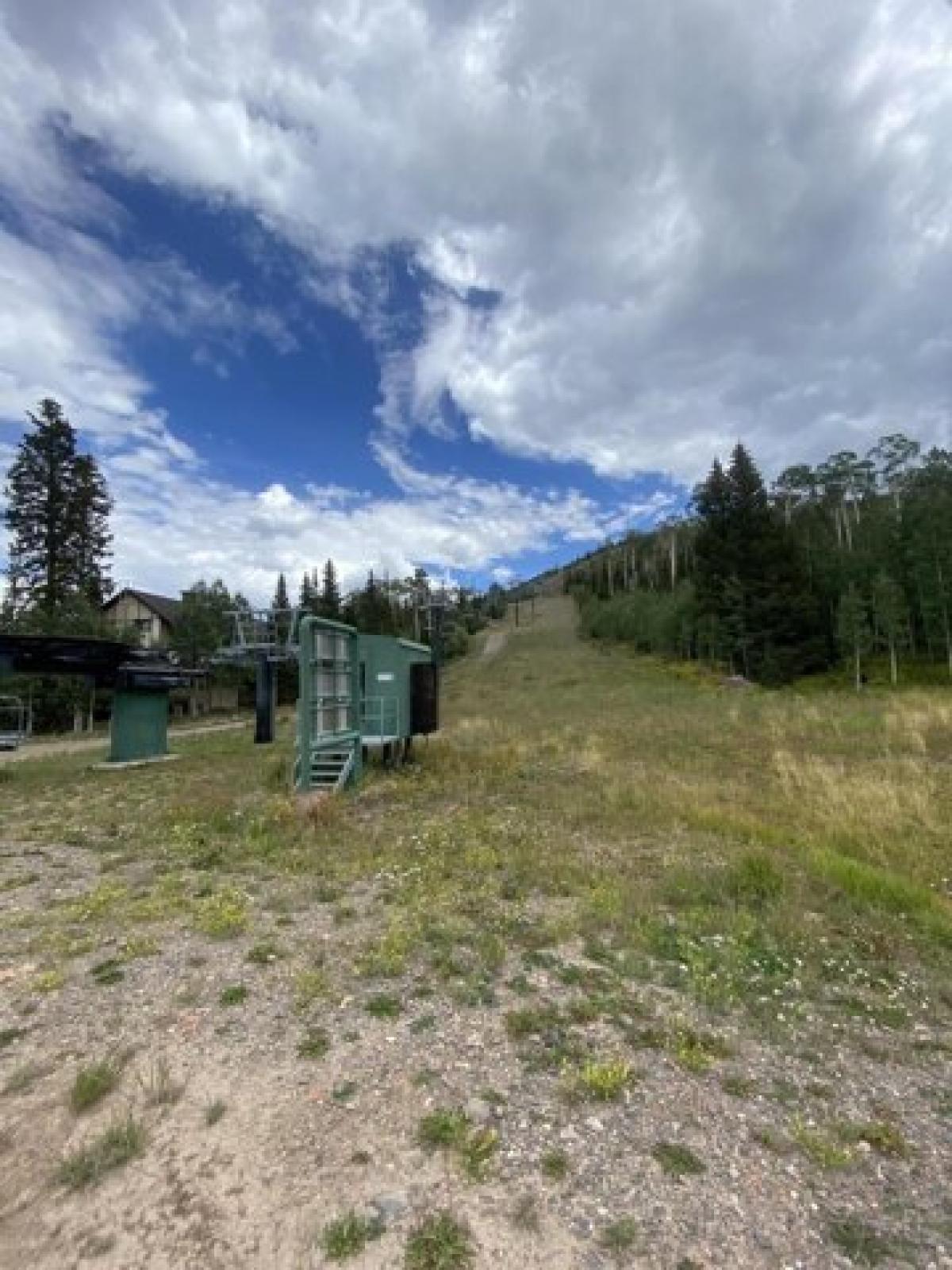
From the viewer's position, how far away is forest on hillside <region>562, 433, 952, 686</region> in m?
43.2

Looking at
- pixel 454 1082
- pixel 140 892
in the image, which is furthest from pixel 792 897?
pixel 140 892

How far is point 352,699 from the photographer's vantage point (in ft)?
51.4

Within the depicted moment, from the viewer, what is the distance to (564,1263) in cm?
279

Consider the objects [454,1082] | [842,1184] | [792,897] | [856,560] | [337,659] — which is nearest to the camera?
[842,1184]

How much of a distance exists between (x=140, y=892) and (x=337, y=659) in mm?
7818

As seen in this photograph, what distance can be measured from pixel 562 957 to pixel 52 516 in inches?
1785

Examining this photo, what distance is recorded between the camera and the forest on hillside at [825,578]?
142 feet

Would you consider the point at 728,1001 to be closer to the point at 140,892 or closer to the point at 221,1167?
the point at 221,1167

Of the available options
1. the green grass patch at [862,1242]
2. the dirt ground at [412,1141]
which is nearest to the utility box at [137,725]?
the dirt ground at [412,1141]

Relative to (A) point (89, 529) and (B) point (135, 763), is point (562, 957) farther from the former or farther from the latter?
(A) point (89, 529)

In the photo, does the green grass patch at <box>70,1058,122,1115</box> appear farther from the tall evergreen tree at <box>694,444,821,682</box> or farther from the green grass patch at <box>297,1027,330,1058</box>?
the tall evergreen tree at <box>694,444,821,682</box>

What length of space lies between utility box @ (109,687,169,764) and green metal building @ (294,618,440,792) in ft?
23.9

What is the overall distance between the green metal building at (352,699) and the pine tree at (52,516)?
2905 cm

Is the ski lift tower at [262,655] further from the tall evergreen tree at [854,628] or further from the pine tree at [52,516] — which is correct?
the tall evergreen tree at [854,628]
